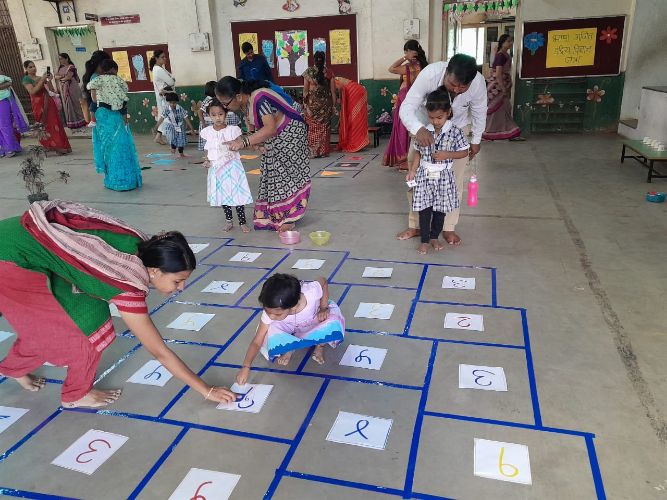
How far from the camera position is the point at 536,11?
801cm

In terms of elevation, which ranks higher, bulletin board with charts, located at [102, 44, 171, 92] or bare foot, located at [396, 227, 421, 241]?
bulletin board with charts, located at [102, 44, 171, 92]

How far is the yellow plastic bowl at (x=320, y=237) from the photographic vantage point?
12.8 ft

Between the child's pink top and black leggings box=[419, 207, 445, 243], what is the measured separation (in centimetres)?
152

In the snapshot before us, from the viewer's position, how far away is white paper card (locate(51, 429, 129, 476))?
73.4 inches

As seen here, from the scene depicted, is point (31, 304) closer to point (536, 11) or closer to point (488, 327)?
point (488, 327)

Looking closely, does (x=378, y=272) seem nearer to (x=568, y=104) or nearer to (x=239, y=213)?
(x=239, y=213)

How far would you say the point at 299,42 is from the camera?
29.8 feet

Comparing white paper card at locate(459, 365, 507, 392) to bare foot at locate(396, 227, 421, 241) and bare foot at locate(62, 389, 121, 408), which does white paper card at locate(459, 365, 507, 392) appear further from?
bare foot at locate(396, 227, 421, 241)

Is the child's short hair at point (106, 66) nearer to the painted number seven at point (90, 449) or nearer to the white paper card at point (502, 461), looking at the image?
the painted number seven at point (90, 449)

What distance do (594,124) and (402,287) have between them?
695 cm

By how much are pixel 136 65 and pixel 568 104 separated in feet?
26.8

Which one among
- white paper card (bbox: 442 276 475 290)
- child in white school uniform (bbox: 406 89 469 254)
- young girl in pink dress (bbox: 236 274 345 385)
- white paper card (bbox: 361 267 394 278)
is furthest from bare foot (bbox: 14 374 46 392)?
child in white school uniform (bbox: 406 89 469 254)

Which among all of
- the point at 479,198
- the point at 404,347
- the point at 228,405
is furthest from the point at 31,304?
the point at 479,198

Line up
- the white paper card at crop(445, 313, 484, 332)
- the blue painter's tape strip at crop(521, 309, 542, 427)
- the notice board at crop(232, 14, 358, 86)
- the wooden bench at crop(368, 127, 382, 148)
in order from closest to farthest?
the blue painter's tape strip at crop(521, 309, 542, 427)
the white paper card at crop(445, 313, 484, 332)
the wooden bench at crop(368, 127, 382, 148)
the notice board at crop(232, 14, 358, 86)
